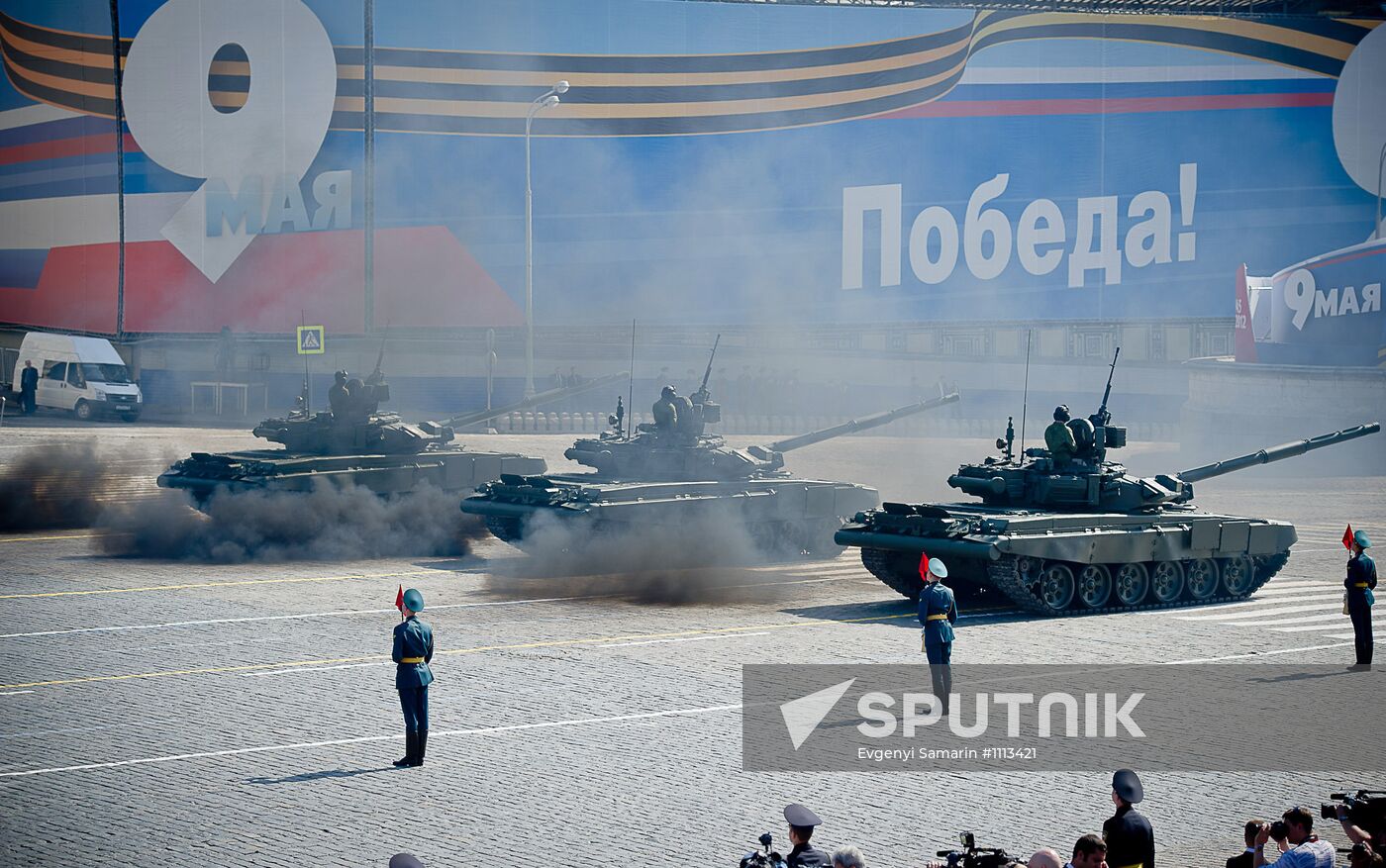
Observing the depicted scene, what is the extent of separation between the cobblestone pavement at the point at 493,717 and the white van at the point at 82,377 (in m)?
17.9

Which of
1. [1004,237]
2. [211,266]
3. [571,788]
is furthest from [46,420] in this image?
[571,788]

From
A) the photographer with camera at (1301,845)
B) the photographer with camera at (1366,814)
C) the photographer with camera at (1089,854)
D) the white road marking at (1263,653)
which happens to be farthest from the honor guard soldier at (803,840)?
the white road marking at (1263,653)

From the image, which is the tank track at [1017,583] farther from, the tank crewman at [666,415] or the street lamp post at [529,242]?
the street lamp post at [529,242]

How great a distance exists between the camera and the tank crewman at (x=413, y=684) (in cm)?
1176

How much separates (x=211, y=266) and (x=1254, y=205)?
28595mm

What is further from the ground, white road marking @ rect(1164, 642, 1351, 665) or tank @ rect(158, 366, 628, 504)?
tank @ rect(158, 366, 628, 504)

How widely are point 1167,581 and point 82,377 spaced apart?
29.7 metres

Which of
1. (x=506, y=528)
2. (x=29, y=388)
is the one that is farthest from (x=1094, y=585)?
(x=29, y=388)

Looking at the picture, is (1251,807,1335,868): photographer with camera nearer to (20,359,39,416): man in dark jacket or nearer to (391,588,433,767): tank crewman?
(391,588,433,767): tank crewman

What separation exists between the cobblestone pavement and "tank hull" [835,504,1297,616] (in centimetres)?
45

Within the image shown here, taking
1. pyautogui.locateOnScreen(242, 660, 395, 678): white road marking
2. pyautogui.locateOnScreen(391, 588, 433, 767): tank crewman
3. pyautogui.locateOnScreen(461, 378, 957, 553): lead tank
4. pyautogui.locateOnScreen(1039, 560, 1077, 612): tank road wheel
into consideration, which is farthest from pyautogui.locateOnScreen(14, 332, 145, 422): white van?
pyautogui.locateOnScreen(391, 588, 433, 767): tank crewman

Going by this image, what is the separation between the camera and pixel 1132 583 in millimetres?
19641

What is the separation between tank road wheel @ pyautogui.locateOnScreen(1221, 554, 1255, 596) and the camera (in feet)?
67.7

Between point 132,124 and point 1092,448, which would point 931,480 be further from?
point 132,124
